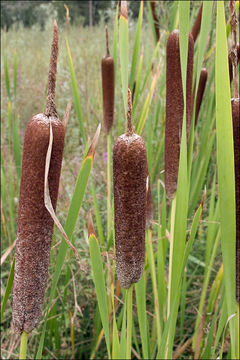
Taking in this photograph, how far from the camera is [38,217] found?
47 centimetres

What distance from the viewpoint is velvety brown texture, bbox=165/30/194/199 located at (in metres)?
0.70

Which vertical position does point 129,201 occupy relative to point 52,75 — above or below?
below

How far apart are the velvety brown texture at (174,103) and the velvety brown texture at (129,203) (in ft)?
0.90

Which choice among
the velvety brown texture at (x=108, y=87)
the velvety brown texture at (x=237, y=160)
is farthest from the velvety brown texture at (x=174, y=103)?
the velvety brown texture at (x=108, y=87)

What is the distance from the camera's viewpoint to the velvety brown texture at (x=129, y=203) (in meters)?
0.46

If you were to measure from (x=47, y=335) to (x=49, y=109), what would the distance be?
100cm

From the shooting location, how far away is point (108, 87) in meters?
1.12

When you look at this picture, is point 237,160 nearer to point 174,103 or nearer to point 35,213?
point 174,103

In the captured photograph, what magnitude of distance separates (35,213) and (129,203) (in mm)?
110

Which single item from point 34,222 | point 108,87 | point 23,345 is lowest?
point 23,345

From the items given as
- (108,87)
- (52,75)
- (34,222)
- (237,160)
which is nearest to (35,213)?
(34,222)

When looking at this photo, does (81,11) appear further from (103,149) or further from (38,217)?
(38,217)

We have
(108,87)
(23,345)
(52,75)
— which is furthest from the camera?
(108,87)

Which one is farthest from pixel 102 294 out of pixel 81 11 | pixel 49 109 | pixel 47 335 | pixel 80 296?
pixel 81 11
